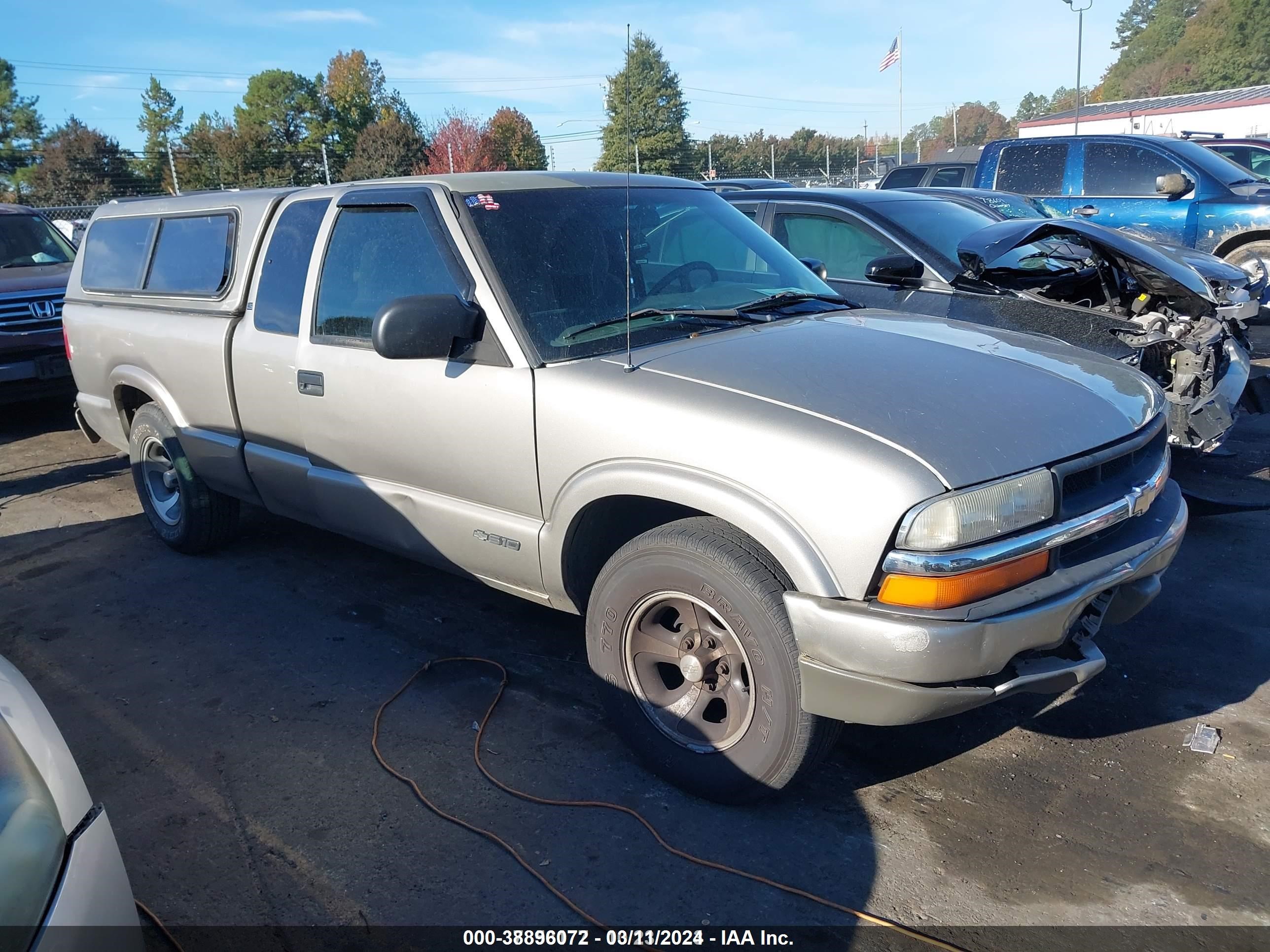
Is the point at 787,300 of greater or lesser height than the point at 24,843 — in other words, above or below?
above

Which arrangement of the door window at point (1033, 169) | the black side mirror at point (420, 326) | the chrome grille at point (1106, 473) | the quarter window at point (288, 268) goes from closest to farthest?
the chrome grille at point (1106, 473)
the black side mirror at point (420, 326)
the quarter window at point (288, 268)
the door window at point (1033, 169)

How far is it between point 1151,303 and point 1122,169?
5838 mm

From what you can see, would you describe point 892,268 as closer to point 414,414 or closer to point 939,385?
point 939,385

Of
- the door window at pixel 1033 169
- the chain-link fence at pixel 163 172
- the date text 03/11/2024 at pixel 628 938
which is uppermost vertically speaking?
the chain-link fence at pixel 163 172

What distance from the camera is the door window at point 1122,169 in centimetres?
1029

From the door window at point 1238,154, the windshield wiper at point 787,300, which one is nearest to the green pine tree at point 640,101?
the windshield wiper at point 787,300

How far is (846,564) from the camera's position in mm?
2520

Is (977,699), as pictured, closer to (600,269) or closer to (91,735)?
(600,269)

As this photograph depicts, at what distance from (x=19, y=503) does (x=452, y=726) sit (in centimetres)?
475

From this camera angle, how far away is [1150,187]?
1034cm

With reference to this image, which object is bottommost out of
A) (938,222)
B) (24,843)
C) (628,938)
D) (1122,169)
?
(628,938)

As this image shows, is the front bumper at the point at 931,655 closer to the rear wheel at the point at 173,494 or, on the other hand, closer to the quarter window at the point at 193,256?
the quarter window at the point at 193,256

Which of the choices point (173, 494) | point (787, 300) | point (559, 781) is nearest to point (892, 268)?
point (787, 300)

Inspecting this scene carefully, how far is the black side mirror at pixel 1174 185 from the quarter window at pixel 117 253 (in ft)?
30.4
